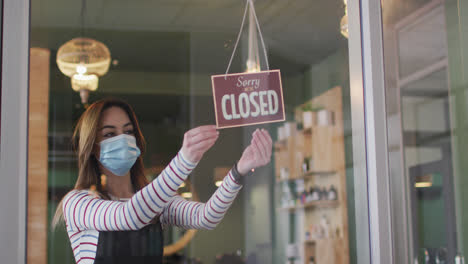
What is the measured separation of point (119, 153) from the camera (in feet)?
5.90

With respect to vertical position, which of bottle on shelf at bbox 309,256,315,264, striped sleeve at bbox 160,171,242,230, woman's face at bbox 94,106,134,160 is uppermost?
woman's face at bbox 94,106,134,160

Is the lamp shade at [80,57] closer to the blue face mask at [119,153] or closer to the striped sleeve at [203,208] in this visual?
the blue face mask at [119,153]

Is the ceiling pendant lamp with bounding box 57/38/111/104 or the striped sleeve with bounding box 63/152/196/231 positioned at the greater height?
the ceiling pendant lamp with bounding box 57/38/111/104

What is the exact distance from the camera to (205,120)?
2.03 meters

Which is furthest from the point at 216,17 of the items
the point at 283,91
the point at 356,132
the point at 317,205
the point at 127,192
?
the point at 317,205

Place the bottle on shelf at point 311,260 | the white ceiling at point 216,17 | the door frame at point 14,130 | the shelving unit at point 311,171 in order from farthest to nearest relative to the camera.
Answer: the bottle on shelf at point 311,260
the shelving unit at point 311,171
the white ceiling at point 216,17
the door frame at point 14,130

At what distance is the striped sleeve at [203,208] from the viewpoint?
6.03 ft

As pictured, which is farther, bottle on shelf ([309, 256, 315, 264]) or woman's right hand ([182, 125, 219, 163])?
bottle on shelf ([309, 256, 315, 264])

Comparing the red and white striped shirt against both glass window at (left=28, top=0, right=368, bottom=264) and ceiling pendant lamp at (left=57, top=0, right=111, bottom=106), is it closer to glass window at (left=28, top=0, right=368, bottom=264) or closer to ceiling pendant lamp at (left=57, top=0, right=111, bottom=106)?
glass window at (left=28, top=0, right=368, bottom=264)

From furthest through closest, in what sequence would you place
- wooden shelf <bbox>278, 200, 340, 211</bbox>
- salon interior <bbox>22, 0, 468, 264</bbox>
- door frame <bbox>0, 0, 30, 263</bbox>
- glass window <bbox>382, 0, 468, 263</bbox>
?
wooden shelf <bbox>278, 200, 340, 211</bbox>
glass window <bbox>382, 0, 468, 263</bbox>
salon interior <bbox>22, 0, 468, 264</bbox>
door frame <bbox>0, 0, 30, 263</bbox>

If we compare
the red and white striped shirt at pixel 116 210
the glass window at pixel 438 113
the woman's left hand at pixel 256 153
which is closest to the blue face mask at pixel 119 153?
the red and white striped shirt at pixel 116 210

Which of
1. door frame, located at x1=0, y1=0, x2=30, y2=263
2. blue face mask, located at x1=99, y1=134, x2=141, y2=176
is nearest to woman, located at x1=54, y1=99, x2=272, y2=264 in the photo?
blue face mask, located at x1=99, y1=134, x2=141, y2=176

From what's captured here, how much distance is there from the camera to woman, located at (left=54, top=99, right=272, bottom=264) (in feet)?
5.49

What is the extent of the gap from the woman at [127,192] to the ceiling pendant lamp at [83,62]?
24 cm
